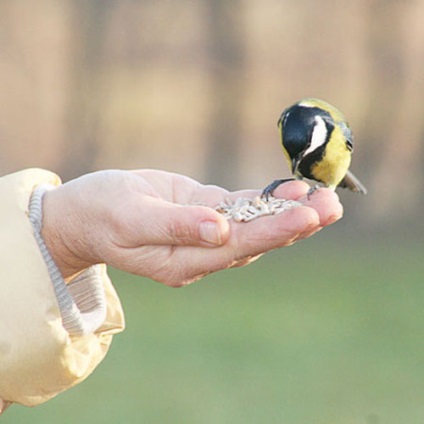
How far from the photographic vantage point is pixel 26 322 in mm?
2523

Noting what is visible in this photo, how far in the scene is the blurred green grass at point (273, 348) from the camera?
6484 mm

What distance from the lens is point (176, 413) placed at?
6.51 meters

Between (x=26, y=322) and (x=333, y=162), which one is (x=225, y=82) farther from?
(x=26, y=322)

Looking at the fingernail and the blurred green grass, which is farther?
the blurred green grass

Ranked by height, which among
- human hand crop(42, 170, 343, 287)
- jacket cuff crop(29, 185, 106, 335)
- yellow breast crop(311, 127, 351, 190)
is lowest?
yellow breast crop(311, 127, 351, 190)

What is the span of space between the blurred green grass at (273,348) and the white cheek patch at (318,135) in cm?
102

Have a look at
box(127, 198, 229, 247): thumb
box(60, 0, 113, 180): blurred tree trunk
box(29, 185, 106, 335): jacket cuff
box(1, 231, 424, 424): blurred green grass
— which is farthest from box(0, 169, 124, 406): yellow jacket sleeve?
box(60, 0, 113, 180): blurred tree trunk

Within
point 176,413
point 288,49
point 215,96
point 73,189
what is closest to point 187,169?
point 215,96

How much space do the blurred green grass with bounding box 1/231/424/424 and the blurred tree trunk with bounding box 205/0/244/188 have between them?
1.55 m

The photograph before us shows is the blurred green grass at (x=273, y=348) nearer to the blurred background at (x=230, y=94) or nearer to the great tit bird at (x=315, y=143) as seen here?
the blurred background at (x=230, y=94)

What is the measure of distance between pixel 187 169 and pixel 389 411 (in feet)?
20.8

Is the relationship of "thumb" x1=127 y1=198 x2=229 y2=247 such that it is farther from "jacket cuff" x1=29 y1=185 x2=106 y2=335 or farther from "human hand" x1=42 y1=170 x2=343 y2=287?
"jacket cuff" x1=29 y1=185 x2=106 y2=335

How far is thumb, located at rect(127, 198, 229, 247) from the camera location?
2588 millimetres

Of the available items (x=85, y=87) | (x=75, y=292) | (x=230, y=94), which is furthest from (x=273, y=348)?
(x=75, y=292)
